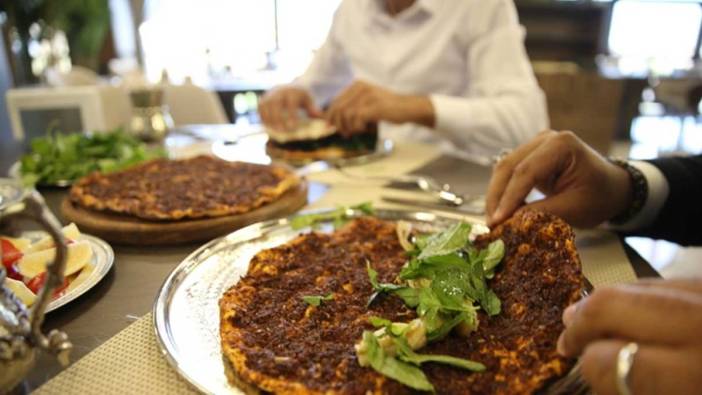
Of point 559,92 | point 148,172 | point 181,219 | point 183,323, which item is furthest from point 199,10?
point 183,323

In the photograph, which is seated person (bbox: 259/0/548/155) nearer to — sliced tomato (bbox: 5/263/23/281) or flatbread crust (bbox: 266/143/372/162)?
flatbread crust (bbox: 266/143/372/162)

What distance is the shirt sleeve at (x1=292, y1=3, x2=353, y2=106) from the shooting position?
2516 millimetres

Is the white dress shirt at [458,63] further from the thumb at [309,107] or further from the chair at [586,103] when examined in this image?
the chair at [586,103]

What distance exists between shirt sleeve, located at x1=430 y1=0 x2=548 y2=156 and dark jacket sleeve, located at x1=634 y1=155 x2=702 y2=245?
2.87 feet

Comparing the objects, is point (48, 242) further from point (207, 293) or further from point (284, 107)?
point (284, 107)

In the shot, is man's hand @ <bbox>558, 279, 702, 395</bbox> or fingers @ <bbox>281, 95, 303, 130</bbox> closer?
man's hand @ <bbox>558, 279, 702, 395</bbox>

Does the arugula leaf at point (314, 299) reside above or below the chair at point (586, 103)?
above

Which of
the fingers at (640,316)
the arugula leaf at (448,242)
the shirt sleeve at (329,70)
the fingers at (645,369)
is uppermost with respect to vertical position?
the shirt sleeve at (329,70)

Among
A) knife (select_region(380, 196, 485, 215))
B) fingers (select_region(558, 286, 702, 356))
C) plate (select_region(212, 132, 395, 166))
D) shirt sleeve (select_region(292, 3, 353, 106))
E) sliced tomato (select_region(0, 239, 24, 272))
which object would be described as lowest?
knife (select_region(380, 196, 485, 215))

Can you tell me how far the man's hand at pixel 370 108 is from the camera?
5.85 feet

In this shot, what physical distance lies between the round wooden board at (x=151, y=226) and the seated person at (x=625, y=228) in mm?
562

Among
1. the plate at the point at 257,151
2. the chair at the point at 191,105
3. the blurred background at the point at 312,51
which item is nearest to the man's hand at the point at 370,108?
the plate at the point at 257,151

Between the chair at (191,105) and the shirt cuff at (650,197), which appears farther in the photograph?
the chair at (191,105)

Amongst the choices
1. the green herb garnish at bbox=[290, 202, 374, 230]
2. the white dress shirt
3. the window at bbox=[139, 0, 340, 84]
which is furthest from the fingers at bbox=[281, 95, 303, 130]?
the window at bbox=[139, 0, 340, 84]
